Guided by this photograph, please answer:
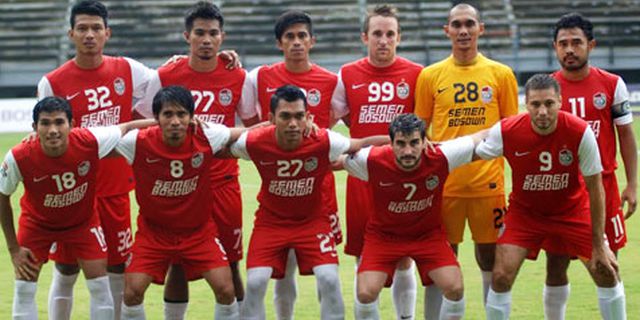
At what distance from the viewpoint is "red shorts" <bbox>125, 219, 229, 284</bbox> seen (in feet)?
21.4

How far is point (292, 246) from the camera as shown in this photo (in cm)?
668

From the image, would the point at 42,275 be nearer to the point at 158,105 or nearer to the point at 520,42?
the point at 158,105

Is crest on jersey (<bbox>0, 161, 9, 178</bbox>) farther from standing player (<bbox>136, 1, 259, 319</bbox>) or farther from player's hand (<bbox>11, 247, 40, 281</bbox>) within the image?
standing player (<bbox>136, 1, 259, 319</bbox>)

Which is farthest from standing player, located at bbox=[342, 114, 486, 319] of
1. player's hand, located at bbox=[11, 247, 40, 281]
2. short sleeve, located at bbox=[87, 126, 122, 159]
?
player's hand, located at bbox=[11, 247, 40, 281]

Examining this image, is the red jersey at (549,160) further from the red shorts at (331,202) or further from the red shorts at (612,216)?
the red shorts at (331,202)

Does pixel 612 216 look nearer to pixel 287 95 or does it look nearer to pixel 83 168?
pixel 287 95

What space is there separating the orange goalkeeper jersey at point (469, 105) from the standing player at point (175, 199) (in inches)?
56.1

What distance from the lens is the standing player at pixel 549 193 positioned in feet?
20.8

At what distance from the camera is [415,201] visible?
21.9 feet

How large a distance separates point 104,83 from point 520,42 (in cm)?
2392

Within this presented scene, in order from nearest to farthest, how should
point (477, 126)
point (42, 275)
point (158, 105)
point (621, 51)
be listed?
1. point (158, 105)
2. point (477, 126)
3. point (42, 275)
4. point (621, 51)

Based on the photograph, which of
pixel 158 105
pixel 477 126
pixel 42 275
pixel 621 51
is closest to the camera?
pixel 158 105

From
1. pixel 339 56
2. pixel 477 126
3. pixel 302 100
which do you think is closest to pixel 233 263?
pixel 302 100

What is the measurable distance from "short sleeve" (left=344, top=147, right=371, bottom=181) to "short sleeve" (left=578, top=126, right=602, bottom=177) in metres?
1.28
